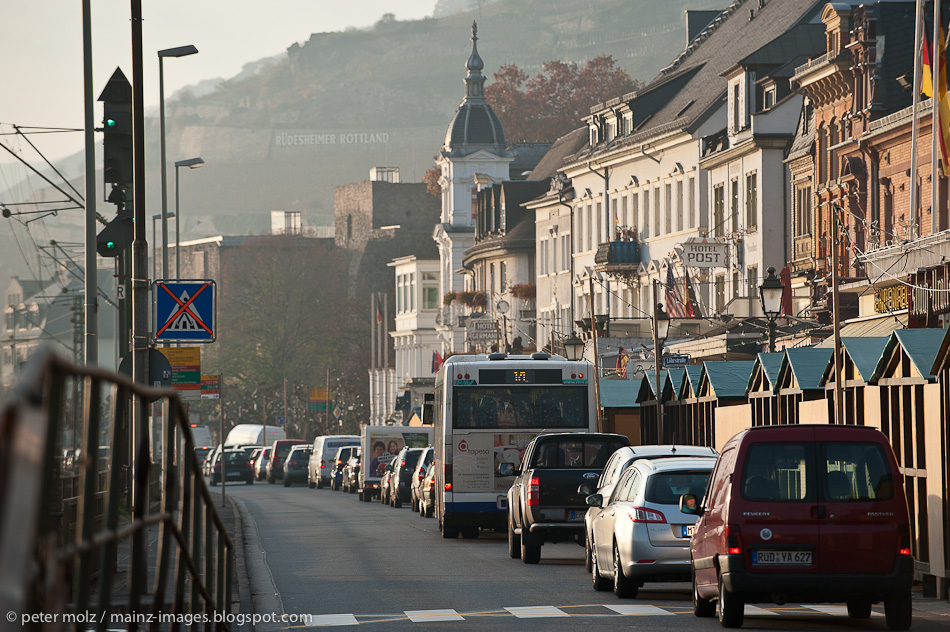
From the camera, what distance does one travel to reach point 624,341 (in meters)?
62.4

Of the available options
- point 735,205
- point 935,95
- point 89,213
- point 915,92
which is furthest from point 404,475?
point 89,213

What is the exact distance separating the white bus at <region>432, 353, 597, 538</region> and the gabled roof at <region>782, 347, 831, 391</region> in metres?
5.74

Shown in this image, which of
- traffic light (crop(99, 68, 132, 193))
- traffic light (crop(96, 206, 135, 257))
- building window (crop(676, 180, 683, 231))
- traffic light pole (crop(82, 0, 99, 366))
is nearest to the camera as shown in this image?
traffic light (crop(99, 68, 132, 193))

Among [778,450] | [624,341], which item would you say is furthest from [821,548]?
[624,341]

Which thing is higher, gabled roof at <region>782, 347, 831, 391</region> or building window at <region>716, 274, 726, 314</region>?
building window at <region>716, 274, 726, 314</region>

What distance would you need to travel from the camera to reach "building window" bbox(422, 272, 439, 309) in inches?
4673

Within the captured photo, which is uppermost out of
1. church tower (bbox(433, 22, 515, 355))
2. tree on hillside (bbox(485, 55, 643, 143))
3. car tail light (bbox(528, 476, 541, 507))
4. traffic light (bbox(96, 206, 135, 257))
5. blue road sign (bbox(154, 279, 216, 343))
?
tree on hillside (bbox(485, 55, 643, 143))

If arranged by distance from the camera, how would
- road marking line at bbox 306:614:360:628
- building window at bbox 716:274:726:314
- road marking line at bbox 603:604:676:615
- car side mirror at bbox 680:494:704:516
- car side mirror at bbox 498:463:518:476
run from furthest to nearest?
building window at bbox 716:274:726:314 → car side mirror at bbox 498:463:518:476 → road marking line at bbox 603:604:676:615 → car side mirror at bbox 680:494:704:516 → road marking line at bbox 306:614:360:628

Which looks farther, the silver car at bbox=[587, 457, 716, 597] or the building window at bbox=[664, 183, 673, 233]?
the building window at bbox=[664, 183, 673, 233]

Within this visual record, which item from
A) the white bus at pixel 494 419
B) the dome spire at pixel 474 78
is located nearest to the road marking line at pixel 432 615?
the white bus at pixel 494 419

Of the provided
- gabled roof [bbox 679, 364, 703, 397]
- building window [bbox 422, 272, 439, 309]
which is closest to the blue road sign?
gabled roof [bbox 679, 364, 703, 397]

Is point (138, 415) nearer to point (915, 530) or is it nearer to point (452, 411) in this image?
point (915, 530)

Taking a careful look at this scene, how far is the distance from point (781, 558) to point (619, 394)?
28103mm

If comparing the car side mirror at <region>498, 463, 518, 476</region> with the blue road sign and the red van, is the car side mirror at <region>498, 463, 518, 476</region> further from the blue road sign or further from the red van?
the red van
